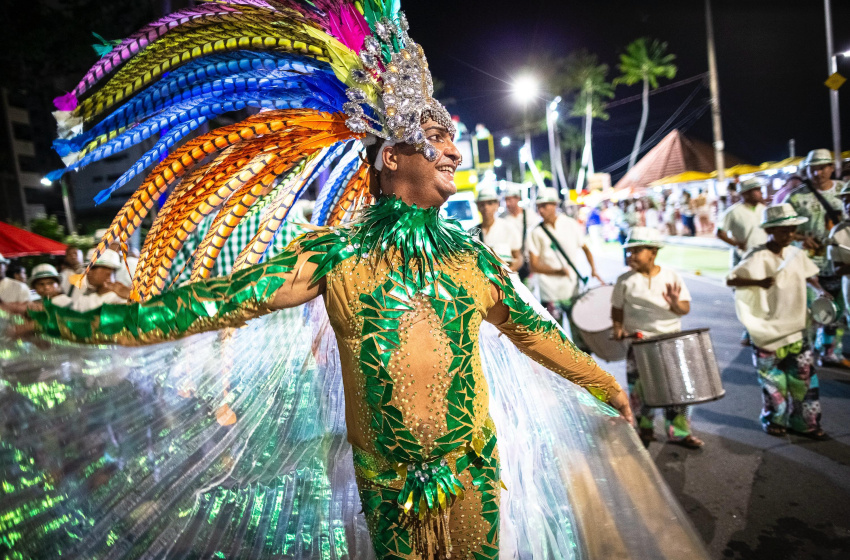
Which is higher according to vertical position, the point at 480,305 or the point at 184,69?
the point at 184,69

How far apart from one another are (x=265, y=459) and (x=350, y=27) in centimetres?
183

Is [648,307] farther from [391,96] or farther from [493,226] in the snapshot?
[391,96]

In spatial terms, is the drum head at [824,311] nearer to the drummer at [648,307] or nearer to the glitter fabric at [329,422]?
the drummer at [648,307]


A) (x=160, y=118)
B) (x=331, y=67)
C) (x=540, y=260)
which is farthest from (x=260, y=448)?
(x=540, y=260)

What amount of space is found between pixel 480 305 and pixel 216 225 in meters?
1.04

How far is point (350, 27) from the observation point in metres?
2.04

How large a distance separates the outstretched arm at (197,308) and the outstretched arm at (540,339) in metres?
0.66

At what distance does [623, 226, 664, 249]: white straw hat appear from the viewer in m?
4.68

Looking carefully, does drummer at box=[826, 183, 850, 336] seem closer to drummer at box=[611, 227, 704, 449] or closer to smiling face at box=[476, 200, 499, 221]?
drummer at box=[611, 227, 704, 449]

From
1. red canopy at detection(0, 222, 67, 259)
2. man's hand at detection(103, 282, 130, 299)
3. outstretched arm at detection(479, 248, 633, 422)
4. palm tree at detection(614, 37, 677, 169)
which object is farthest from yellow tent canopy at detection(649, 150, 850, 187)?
red canopy at detection(0, 222, 67, 259)

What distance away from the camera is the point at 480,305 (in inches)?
80.4

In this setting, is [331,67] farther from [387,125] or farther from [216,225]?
[216,225]

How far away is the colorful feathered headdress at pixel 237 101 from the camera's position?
1.97 meters

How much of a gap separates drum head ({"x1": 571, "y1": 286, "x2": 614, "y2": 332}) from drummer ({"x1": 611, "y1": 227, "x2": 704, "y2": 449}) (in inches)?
20.2
